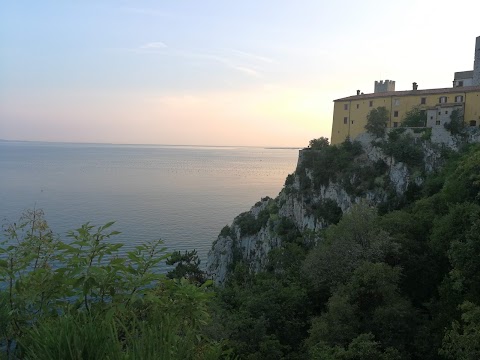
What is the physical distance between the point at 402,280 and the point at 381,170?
21429mm

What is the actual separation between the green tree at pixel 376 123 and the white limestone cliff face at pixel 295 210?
0.97 m

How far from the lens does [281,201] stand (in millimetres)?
50875

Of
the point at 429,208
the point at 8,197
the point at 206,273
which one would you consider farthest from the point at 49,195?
the point at 429,208

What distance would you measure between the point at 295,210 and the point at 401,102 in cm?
1824

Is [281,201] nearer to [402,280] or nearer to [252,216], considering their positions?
[252,216]

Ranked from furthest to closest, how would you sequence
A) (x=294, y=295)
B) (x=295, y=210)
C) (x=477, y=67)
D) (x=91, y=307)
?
1. (x=477, y=67)
2. (x=295, y=210)
3. (x=294, y=295)
4. (x=91, y=307)

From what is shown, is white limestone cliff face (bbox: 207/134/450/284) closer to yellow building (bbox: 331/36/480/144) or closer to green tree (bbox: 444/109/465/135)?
green tree (bbox: 444/109/465/135)

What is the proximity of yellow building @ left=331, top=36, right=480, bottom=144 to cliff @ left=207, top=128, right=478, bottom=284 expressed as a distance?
4481 mm

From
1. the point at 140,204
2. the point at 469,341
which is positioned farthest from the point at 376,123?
the point at 140,204

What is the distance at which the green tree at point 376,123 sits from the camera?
44938 millimetres

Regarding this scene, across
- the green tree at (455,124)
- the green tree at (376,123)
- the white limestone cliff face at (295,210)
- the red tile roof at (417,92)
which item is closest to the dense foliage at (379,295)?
the white limestone cliff face at (295,210)

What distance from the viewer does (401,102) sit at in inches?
1866

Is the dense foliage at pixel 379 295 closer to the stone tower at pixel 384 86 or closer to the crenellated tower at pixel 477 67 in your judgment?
the crenellated tower at pixel 477 67

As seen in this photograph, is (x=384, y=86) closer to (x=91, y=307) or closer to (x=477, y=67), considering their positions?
(x=477, y=67)
